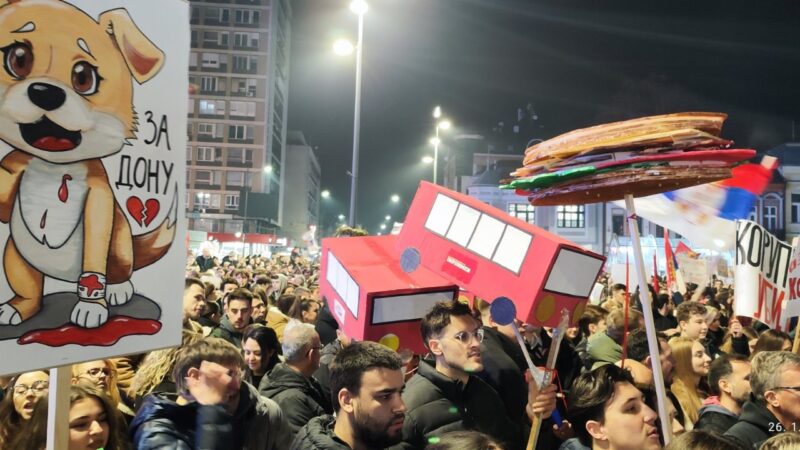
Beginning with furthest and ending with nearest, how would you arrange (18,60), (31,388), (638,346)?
(638,346) < (31,388) < (18,60)

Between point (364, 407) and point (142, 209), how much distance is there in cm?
129

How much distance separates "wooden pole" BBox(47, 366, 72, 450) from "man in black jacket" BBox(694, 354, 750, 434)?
12.0 feet

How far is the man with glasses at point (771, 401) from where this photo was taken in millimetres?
3844

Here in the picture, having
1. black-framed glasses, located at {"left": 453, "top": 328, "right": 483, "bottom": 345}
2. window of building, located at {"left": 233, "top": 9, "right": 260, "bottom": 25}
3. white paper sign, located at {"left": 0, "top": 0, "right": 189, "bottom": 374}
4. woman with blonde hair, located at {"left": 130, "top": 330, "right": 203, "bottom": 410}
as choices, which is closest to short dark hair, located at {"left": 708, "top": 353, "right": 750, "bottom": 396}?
black-framed glasses, located at {"left": 453, "top": 328, "right": 483, "bottom": 345}

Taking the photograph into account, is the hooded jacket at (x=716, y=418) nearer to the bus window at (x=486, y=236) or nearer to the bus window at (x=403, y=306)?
the bus window at (x=486, y=236)

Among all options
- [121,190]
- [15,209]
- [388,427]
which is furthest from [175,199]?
[388,427]

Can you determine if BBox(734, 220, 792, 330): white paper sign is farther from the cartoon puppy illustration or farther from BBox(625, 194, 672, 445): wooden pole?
the cartoon puppy illustration

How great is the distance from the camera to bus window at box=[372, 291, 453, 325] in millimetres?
4664

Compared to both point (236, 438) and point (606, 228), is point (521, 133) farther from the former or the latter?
point (236, 438)

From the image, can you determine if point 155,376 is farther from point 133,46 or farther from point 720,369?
point 720,369

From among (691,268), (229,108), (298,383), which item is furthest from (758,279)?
(229,108)

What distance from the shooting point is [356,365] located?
3.15 metres

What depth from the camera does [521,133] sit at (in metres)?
68.0

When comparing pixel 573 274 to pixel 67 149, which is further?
pixel 573 274
